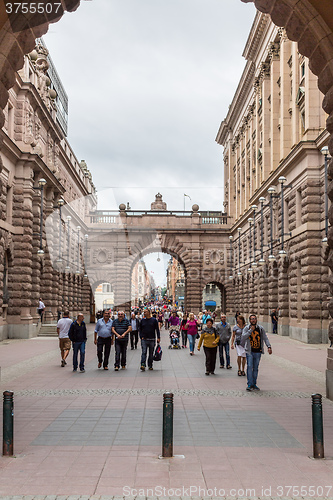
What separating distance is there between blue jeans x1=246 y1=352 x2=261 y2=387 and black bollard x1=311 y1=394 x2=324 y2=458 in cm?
506

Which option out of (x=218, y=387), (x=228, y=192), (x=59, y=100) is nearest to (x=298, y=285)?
(x=218, y=387)

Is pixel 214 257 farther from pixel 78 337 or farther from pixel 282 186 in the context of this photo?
pixel 78 337

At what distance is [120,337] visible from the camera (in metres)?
15.4

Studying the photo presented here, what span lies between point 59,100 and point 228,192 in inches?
828

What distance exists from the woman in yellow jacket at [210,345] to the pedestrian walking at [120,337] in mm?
2427

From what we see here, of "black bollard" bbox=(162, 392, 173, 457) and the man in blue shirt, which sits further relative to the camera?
the man in blue shirt

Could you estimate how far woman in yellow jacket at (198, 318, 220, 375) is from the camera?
47.2 ft

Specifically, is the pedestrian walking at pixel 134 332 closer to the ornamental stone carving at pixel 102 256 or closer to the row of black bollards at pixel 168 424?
the row of black bollards at pixel 168 424

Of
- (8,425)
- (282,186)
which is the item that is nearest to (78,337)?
(8,425)

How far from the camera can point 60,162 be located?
41.1m

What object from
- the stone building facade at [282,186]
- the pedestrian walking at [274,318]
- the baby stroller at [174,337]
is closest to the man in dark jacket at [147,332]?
the baby stroller at [174,337]

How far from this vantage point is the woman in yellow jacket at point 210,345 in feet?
47.2

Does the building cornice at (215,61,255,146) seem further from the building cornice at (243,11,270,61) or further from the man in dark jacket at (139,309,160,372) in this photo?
the man in dark jacket at (139,309,160,372)

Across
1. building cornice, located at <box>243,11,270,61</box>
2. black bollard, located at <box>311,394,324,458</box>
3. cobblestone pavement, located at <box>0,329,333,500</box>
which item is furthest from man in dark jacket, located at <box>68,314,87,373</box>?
building cornice, located at <box>243,11,270,61</box>
